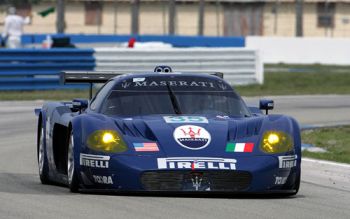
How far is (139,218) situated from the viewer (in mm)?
8297

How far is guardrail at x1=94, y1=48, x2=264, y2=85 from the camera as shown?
2864cm

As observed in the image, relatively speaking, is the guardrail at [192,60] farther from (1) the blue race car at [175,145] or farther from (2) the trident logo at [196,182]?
(2) the trident logo at [196,182]

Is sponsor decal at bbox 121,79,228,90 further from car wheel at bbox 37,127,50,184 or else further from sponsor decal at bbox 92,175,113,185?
→ sponsor decal at bbox 92,175,113,185

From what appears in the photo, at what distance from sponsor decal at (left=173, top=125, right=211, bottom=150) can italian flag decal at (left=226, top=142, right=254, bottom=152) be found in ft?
0.57

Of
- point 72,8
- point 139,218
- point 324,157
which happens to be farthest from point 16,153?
point 72,8

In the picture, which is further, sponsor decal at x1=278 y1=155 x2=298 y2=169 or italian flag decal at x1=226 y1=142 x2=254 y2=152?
sponsor decal at x1=278 y1=155 x2=298 y2=169

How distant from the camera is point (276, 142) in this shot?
9930 millimetres

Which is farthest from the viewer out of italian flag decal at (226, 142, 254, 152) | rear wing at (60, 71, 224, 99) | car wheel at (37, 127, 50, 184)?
rear wing at (60, 71, 224, 99)

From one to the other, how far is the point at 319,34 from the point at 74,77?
54.1 metres

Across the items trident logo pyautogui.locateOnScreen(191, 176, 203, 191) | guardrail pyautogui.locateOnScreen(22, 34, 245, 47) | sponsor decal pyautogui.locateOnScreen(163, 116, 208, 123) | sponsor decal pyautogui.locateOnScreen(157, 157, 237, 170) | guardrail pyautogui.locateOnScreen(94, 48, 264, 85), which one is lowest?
guardrail pyautogui.locateOnScreen(22, 34, 245, 47)

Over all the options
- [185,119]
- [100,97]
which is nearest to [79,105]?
[100,97]

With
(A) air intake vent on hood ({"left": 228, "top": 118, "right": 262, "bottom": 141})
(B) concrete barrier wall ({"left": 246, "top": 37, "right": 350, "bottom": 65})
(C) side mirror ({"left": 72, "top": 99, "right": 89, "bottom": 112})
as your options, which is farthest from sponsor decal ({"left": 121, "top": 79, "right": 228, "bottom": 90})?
(B) concrete barrier wall ({"left": 246, "top": 37, "right": 350, "bottom": 65})

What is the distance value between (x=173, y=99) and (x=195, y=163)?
129cm

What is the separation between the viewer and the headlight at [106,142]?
379 inches
